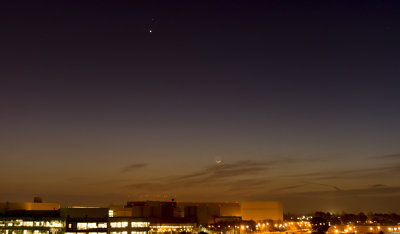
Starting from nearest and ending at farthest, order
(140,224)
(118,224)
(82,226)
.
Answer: (82,226) → (118,224) → (140,224)

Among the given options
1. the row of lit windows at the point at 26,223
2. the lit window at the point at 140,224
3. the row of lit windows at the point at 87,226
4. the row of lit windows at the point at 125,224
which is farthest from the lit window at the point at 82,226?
the lit window at the point at 140,224

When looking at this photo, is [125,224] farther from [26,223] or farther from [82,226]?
[26,223]

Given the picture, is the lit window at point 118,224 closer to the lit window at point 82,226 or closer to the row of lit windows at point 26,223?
the lit window at point 82,226

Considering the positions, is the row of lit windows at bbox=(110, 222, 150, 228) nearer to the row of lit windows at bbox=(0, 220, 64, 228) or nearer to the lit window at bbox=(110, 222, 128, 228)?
the lit window at bbox=(110, 222, 128, 228)

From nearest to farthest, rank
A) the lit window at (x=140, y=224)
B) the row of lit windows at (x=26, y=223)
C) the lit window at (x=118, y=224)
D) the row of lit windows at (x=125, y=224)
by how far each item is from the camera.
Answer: the row of lit windows at (x=26, y=223), the lit window at (x=118, y=224), the row of lit windows at (x=125, y=224), the lit window at (x=140, y=224)

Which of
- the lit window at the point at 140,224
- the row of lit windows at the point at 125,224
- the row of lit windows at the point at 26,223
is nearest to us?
the row of lit windows at the point at 26,223

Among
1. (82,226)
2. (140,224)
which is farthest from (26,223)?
(140,224)

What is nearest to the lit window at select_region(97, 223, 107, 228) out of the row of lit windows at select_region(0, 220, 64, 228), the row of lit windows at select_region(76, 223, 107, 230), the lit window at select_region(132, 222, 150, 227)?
the row of lit windows at select_region(76, 223, 107, 230)

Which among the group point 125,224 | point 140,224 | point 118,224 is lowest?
point 140,224

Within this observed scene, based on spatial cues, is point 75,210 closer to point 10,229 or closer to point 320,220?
point 10,229

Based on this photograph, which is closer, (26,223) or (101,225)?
(101,225)

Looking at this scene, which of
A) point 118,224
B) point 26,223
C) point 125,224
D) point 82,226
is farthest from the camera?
point 125,224

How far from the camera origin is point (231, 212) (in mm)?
154875

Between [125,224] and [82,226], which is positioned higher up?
[82,226]
